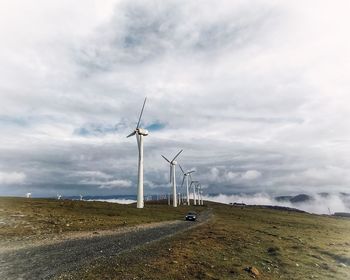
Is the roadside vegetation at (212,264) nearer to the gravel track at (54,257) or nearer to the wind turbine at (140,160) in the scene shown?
the gravel track at (54,257)

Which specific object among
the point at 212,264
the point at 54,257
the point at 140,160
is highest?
the point at 140,160

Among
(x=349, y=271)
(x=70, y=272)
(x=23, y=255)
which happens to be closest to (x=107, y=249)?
(x=23, y=255)

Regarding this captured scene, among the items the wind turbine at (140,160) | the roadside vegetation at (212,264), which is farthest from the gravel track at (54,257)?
the wind turbine at (140,160)

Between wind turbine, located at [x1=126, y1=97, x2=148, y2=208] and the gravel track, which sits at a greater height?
wind turbine, located at [x1=126, y1=97, x2=148, y2=208]

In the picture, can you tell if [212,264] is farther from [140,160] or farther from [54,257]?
[140,160]

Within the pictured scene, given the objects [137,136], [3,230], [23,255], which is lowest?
[23,255]

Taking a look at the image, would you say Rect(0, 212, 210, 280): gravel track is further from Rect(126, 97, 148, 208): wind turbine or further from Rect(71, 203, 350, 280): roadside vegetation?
Rect(126, 97, 148, 208): wind turbine

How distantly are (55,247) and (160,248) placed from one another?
11.0 meters

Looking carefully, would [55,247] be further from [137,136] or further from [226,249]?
[137,136]

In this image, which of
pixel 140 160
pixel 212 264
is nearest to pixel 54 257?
pixel 212 264

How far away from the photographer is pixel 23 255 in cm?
3103

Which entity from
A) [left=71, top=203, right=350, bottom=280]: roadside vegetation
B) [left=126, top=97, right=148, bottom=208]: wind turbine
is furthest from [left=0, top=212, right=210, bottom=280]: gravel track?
[left=126, top=97, right=148, bottom=208]: wind turbine

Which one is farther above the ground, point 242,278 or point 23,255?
point 23,255

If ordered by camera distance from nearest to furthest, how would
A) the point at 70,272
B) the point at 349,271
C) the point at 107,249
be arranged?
the point at 70,272 < the point at 349,271 < the point at 107,249
